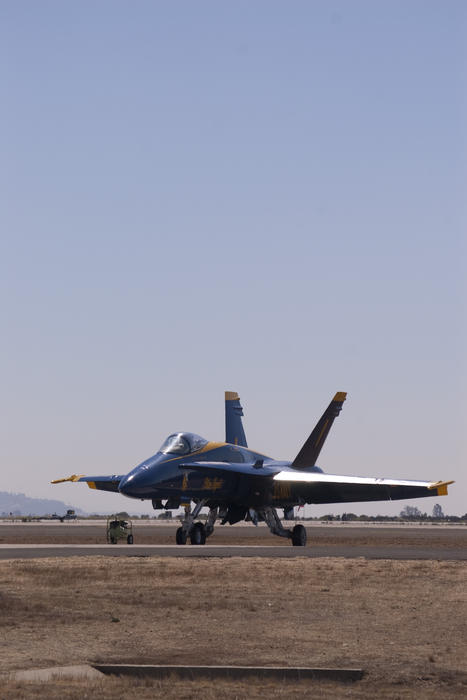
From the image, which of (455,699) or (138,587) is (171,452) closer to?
Answer: (138,587)

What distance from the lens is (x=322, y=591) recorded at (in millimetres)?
25344

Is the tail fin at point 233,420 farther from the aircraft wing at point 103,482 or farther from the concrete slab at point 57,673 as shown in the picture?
the concrete slab at point 57,673

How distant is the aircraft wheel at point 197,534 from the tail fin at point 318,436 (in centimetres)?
851

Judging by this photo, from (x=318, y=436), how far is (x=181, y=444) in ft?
A: 40.4

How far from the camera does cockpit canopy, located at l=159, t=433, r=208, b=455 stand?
47625mm

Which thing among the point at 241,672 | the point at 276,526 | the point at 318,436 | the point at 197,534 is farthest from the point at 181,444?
the point at 241,672

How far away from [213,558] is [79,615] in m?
15.6

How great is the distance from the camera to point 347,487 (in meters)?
52.1

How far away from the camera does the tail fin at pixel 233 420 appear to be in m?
61.2

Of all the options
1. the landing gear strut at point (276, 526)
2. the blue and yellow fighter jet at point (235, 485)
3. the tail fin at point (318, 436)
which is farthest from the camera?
the tail fin at point (318, 436)

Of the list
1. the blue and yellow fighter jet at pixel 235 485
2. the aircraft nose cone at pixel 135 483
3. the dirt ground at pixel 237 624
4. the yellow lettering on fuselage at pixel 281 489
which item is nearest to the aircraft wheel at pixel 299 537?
the blue and yellow fighter jet at pixel 235 485

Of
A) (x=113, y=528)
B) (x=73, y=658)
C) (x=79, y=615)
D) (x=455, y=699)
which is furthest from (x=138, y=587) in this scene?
(x=113, y=528)

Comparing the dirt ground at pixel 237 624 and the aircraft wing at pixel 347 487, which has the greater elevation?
the aircraft wing at pixel 347 487

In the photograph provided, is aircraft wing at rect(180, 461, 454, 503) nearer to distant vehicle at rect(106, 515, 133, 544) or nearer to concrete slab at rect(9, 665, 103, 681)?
distant vehicle at rect(106, 515, 133, 544)
